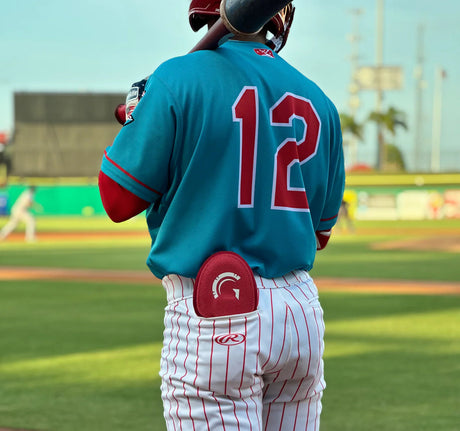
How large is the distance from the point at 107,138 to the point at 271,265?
2268 inches

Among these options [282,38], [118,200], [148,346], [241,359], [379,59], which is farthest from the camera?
[379,59]

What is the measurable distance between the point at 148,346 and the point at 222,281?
19.1 feet

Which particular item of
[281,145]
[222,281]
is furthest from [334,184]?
[222,281]

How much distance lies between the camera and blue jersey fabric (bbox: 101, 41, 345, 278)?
6.86ft

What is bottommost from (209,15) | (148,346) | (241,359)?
(148,346)

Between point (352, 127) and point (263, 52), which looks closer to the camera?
point (263, 52)

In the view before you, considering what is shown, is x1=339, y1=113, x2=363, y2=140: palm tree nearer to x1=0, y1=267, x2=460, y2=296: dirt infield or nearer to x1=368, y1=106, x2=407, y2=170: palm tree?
x1=368, y1=106, x2=407, y2=170: palm tree

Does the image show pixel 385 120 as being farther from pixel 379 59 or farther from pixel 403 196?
pixel 403 196

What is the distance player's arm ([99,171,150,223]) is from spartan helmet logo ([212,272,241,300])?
0.30 meters

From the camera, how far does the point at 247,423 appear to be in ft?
6.75

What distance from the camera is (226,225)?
2.11m

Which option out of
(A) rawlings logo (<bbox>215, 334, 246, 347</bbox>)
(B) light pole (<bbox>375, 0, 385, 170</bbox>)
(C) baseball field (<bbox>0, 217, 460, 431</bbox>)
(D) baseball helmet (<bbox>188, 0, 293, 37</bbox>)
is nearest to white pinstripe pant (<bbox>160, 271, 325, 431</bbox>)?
(A) rawlings logo (<bbox>215, 334, 246, 347</bbox>)

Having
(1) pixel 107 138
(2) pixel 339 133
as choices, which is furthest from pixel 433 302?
(1) pixel 107 138

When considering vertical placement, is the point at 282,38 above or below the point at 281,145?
above
